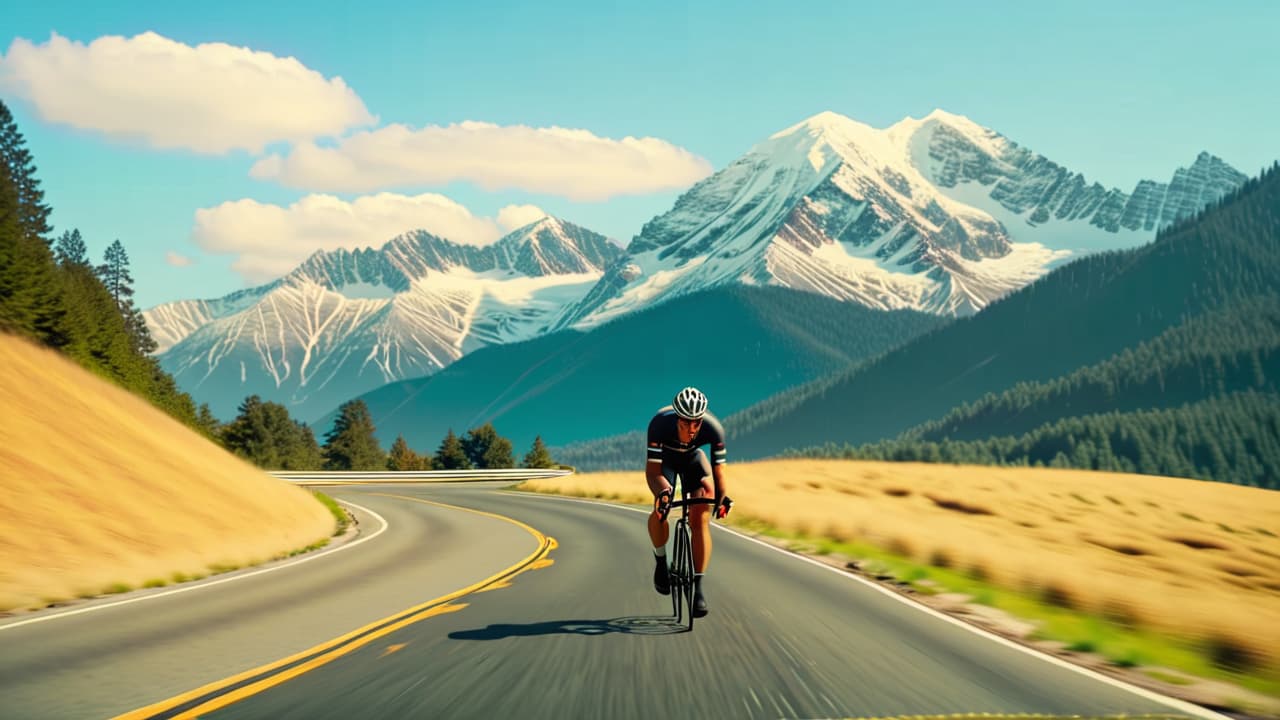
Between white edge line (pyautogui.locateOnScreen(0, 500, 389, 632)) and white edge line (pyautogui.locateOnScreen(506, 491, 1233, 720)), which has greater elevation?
white edge line (pyautogui.locateOnScreen(0, 500, 389, 632))

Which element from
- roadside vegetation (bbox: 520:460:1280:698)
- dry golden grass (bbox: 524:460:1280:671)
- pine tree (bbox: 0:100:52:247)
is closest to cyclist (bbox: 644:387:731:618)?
roadside vegetation (bbox: 520:460:1280:698)

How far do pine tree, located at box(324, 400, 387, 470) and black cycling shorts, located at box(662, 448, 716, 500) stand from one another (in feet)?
343

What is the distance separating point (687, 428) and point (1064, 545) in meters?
23.0

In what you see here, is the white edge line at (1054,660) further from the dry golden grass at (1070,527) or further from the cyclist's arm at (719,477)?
the cyclist's arm at (719,477)

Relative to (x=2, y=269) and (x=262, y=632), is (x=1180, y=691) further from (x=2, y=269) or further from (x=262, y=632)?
(x=2, y=269)

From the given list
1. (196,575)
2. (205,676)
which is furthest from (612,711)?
(196,575)

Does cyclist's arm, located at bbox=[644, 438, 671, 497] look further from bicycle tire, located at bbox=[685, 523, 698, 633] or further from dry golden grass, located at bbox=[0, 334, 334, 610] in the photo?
dry golden grass, located at bbox=[0, 334, 334, 610]

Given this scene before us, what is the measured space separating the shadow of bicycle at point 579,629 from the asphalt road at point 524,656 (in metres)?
0.03

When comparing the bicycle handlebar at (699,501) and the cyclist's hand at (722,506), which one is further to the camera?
the bicycle handlebar at (699,501)

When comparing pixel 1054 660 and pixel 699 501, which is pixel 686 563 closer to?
pixel 699 501

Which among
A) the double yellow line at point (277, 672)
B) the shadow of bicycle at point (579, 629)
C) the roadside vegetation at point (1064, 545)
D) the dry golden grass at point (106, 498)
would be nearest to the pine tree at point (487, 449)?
the roadside vegetation at point (1064, 545)

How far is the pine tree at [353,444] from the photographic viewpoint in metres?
113

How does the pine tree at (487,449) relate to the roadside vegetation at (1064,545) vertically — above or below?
above

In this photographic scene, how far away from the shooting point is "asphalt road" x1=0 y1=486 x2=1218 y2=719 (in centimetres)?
709
